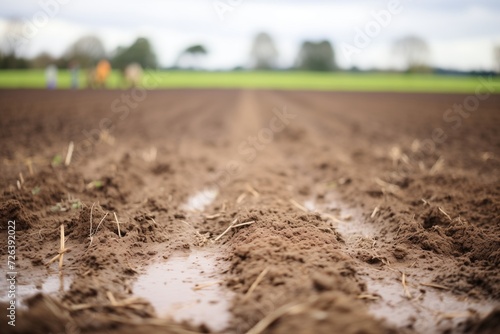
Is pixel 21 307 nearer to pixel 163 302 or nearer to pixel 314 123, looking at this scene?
pixel 163 302

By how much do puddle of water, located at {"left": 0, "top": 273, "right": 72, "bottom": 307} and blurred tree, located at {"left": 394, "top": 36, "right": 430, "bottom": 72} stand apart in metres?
80.1

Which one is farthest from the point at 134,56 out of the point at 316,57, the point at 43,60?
the point at 316,57

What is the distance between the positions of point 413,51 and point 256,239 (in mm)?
87352

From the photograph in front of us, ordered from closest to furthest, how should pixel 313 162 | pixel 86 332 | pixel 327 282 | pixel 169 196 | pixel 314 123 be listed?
1. pixel 86 332
2. pixel 327 282
3. pixel 169 196
4. pixel 313 162
5. pixel 314 123

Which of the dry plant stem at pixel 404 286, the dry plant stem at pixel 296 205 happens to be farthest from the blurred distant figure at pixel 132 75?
the dry plant stem at pixel 404 286

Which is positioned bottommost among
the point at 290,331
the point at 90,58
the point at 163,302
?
the point at 163,302

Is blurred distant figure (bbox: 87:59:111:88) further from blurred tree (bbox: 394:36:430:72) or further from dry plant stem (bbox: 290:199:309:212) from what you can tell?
blurred tree (bbox: 394:36:430:72)

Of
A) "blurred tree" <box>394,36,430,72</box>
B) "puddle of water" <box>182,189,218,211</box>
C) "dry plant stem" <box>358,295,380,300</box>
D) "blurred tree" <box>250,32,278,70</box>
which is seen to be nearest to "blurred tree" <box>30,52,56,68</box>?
"blurred tree" <box>250,32,278,70</box>

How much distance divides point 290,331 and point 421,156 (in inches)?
315

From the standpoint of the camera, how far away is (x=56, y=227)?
4840 mm

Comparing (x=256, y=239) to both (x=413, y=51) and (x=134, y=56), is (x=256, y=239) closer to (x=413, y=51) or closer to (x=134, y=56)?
(x=134, y=56)

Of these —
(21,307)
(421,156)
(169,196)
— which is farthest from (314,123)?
(21,307)

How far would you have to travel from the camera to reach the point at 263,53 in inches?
4437

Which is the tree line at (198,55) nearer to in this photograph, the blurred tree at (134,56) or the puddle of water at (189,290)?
the blurred tree at (134,56)
